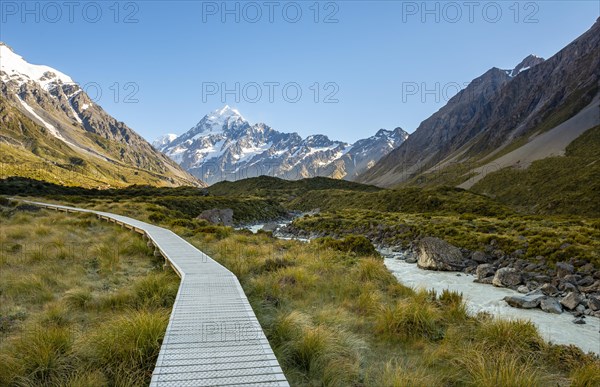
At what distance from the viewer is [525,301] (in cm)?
1404

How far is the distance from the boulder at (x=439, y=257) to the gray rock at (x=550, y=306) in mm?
7394

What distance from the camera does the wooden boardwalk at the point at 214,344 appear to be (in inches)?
187

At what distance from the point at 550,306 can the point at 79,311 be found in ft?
53.6

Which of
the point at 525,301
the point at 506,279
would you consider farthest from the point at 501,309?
the point at 506,279

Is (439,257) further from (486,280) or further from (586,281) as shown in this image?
(586,281)

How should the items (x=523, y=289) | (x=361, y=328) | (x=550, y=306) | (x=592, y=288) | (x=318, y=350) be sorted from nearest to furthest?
1. (x=318, y=350)
2. (x=361, y=328)
3. (x=550, y=306)
4. (x=592, y=288)
5. (x=523, y=289)

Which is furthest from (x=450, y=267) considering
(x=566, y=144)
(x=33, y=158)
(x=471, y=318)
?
(x=33, y=158)

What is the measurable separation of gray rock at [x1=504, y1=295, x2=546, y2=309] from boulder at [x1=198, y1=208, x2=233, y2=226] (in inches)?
1287

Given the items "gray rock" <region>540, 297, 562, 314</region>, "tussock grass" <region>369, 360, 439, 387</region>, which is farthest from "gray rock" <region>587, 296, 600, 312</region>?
"tussock grass" <region>369, 360, 439, 387</region>

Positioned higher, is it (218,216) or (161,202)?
(161,202)

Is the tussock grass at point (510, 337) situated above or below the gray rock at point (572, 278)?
above

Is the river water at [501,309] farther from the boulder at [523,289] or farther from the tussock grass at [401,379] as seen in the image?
the tussock grass at [401,379]

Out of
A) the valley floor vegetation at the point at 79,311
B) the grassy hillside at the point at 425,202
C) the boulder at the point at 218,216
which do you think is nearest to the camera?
the valley floor vegetation at the point at 79,311

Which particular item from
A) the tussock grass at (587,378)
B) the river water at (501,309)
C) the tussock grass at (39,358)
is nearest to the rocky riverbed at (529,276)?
the river water at (501,309)
